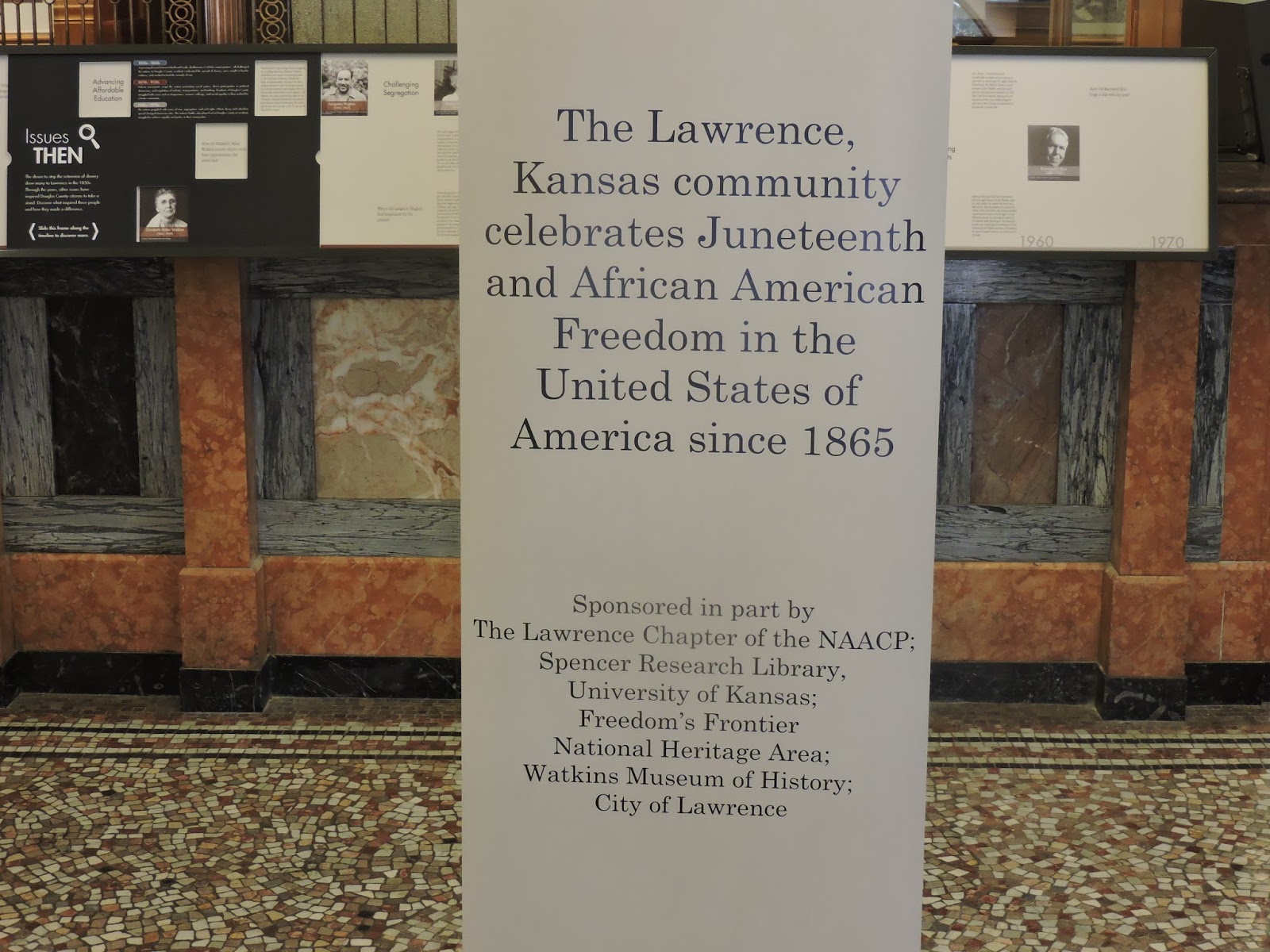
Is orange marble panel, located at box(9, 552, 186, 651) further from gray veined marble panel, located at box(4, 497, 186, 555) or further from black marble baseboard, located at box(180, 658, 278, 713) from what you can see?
black marble baseboard, located at box(180, 658, 278, 713)

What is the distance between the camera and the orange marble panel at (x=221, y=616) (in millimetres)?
3656

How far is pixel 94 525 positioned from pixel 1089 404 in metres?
2.79

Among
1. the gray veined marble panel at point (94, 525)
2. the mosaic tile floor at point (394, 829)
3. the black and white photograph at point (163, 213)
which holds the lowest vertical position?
the mosaic tile floor at point (394, 829)

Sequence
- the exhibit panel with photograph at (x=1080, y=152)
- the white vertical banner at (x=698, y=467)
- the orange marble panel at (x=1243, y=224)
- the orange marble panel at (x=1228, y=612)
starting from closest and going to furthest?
1. the white vertical banner at (x=698, y=467)
2. the exhibit panel with photograph at (x=1080, y=152)
3. the orange marble panel at (x=1243, y=224)
4. the orange marble panel at (x=1228, y=612)

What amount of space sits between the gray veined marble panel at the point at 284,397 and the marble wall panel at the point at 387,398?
3 cm

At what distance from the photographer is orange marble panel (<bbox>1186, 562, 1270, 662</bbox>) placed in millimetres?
3736

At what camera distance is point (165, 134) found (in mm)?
3393

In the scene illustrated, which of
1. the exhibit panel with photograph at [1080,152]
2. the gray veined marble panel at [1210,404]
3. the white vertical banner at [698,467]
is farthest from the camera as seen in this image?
the gray veined marble panel at [1210,404]

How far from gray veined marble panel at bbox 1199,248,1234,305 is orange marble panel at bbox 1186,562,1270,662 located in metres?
0.73

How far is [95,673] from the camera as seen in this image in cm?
380

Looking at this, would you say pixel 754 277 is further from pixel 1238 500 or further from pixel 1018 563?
pixel 1238 500

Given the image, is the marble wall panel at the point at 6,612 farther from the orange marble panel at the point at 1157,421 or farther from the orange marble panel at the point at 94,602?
the orange marble panel at the point at 1157,421

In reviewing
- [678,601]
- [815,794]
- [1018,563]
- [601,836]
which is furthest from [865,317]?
[1018,563]

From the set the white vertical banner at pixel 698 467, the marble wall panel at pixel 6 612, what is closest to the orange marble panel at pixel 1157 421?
the white vertical banner at pixel 698 467
